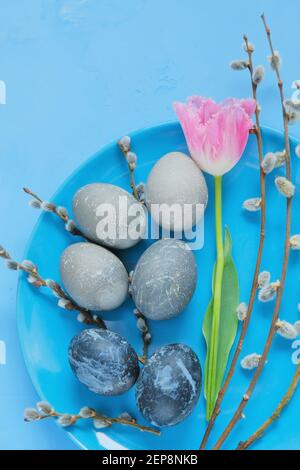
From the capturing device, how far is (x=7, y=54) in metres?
0.79

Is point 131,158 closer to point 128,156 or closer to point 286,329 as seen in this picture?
point 128,156

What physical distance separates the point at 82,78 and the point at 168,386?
38 centimetres

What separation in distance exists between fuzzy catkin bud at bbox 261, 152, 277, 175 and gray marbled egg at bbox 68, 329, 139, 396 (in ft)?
0.71

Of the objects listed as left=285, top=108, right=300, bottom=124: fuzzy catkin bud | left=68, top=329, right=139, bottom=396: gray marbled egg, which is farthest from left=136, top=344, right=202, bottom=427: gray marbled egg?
left=285, top=108, right=300, bottom=124: fuzzy catkin bud

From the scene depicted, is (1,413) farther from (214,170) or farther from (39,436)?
(214,170)

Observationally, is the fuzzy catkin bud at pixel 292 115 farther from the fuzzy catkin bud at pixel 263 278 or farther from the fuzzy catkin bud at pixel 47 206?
the fuzzy catkin bud at pixel 47 206

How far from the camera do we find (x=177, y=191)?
0.63 m

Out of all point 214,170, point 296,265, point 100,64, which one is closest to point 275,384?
point 296,265

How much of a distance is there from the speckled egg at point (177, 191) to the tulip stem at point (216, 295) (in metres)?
0.02

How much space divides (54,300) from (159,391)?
0.53 ft

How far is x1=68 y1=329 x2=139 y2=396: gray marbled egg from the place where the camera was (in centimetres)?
62

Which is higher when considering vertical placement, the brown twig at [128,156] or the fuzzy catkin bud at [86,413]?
the brown twig at [128,156]

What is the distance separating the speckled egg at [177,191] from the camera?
0.64 metres

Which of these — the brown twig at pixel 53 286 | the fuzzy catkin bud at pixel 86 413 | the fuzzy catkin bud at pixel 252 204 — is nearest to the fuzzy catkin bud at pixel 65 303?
the brown twig at pixel 53 286
